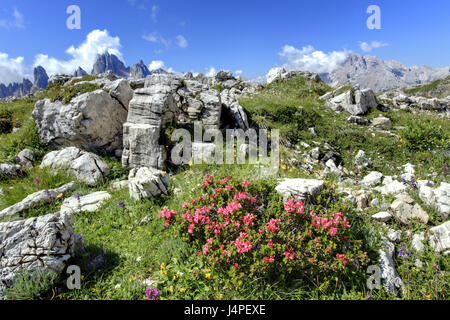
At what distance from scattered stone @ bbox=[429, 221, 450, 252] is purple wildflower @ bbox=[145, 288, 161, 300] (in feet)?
16.7

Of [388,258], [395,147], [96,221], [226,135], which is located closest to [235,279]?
[388,258]

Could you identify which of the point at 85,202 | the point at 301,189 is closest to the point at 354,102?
the point at 301,189

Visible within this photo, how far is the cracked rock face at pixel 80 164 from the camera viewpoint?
7441 mm

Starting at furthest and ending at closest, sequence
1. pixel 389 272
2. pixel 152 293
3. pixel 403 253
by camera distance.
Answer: pixel 403 253
pixel 389 272
pixel 152 293

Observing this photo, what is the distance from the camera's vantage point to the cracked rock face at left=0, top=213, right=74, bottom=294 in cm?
357

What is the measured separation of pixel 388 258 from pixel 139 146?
310 inches

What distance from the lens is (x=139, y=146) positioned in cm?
812

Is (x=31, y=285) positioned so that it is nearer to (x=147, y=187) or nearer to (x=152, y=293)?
(x=152, y=293)

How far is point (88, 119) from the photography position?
8531 mm

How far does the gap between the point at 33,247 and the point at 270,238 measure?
Answer: 13.5 feet

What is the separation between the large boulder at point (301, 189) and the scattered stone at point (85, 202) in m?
5.10

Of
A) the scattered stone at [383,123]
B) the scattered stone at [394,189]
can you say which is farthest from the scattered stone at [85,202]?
the scattered stone at [383,123]

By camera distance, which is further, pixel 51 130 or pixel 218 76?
pixel 218 76
